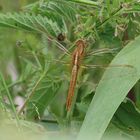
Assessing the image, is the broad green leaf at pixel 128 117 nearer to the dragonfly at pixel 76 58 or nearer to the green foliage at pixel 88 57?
the green foliage at pixel 88 57

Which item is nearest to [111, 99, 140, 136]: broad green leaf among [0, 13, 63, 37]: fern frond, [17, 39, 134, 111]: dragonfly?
[17, 39, 134, 111]: dragonfly

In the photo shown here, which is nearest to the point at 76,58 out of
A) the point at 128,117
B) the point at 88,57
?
the point at 88,57

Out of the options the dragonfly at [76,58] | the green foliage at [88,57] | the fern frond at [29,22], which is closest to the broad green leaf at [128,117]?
the green foliage at [88,57]

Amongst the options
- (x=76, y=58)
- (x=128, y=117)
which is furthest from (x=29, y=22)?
(x=128, y=117)

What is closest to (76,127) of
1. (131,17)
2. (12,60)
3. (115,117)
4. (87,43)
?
(115,117)

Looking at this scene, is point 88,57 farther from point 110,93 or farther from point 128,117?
point 110,93

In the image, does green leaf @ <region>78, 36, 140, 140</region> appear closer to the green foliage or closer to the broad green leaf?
the green foliage

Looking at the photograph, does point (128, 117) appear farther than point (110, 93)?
Yes

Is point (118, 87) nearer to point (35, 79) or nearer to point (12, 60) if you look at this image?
point (35, 79)

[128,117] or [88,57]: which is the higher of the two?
[88,57]

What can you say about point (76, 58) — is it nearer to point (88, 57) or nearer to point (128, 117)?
point (88, 57)
